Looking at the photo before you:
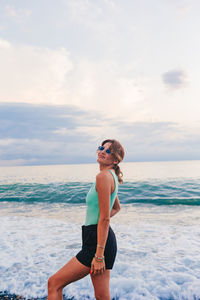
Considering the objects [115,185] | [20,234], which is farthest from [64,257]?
[115,185]

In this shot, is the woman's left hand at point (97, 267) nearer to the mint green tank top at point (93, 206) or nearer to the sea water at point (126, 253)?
the mint green tank top at point (93, 206)

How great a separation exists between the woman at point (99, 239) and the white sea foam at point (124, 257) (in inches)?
81.0

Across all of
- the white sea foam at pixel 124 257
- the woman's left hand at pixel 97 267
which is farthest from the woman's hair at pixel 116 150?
the white sea foam at pixel 124 257

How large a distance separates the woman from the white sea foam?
6.75ft

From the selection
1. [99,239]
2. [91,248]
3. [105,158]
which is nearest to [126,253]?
[91,248]

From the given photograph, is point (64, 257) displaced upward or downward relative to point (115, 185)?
downward

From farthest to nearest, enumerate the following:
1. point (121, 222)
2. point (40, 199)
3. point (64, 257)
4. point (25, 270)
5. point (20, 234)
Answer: point (40, 199), point (121, 222), point (20, 234), point (64, 257), point (25, 270)

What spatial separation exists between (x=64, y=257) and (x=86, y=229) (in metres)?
4.17

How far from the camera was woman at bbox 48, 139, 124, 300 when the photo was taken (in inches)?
93.2

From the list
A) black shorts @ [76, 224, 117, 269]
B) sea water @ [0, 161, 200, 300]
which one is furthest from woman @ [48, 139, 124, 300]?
sea water @ [0, 161, 200, 300]

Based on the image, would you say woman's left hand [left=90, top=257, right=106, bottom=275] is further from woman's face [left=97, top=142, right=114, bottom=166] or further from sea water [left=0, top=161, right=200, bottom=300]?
sea water [left=0, top=161, right=200, bottom=300]

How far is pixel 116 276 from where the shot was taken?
4.90m

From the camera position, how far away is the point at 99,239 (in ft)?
7.89

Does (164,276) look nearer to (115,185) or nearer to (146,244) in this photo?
(146,244)
